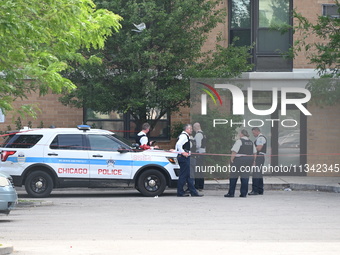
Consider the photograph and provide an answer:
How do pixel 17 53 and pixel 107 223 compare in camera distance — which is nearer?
pixel 107 223

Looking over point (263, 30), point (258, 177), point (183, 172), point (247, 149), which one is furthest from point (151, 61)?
point (263, 30)

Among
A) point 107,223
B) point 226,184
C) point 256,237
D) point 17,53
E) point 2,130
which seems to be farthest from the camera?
point 2,130

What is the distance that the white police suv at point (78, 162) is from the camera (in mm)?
21312

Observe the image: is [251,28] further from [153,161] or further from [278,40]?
[153,161]

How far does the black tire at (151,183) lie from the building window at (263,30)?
29.5 ft

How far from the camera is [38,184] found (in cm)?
2138

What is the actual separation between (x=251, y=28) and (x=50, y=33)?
12987 mm

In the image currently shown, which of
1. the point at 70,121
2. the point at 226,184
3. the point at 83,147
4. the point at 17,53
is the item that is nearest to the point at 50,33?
the point at 17,53

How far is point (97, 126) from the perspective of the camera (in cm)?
2931

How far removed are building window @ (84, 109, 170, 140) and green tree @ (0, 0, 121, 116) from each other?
954cm

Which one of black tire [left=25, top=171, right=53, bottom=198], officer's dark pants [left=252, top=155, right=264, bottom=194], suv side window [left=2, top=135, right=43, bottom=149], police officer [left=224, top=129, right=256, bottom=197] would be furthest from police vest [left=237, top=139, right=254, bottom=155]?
suv side window [left=2, top=135, right=43, bottom=149]

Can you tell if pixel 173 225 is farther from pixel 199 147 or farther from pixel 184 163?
pixel 199 147

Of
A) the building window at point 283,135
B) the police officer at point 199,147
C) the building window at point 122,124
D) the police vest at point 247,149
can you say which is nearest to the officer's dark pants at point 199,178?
the police officer at point 199,147

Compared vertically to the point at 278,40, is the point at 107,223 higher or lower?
lower
